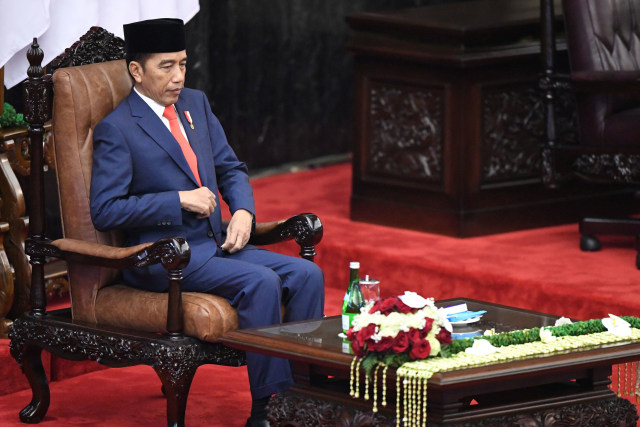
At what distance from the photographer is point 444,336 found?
3609 millimetres

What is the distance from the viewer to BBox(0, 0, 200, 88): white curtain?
523 cm

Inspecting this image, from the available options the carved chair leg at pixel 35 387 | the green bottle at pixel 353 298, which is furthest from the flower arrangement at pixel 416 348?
the carved chair leg at pixel 35 387

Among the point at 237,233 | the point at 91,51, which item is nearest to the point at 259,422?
the point at 237,233

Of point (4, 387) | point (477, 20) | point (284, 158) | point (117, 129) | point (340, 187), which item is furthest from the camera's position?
point (284, 158)

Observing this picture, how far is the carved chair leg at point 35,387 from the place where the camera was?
14.9ft

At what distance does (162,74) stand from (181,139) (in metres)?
0.24

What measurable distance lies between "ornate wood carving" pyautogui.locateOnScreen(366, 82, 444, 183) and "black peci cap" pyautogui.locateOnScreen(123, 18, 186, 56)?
7.25 feet

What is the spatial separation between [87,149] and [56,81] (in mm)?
234

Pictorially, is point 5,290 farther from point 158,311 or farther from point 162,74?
point 162,74

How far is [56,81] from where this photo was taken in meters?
4.46

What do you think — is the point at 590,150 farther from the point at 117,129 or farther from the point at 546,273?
the point at 117,129

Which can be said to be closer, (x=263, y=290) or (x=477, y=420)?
(x=477, y=420)

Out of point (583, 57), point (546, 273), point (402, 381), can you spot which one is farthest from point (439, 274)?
point (402, 381)

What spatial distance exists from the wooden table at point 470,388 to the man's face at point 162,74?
0.91 metres
